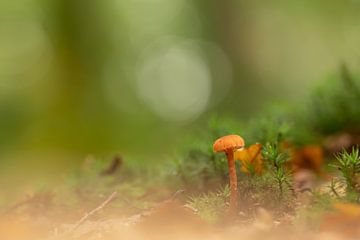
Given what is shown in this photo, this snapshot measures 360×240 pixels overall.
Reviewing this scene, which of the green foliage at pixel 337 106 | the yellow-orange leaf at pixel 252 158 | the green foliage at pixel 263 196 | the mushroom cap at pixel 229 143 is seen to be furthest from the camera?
the green foliage at pixel 337 106

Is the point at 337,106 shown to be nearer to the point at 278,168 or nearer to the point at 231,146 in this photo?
the point at 278,168

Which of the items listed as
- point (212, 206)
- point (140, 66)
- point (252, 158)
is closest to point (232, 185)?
point (212, 206)

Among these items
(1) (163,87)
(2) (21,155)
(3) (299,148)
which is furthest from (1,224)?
(1) (163,87)

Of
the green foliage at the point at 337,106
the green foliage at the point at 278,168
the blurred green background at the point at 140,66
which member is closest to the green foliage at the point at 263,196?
the green foliage at the point at 278,168

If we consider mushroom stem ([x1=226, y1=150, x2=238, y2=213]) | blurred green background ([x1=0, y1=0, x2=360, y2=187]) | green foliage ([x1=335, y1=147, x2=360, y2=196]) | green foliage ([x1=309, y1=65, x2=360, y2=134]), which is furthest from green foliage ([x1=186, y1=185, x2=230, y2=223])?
blurred green background ([x1=0, y1=0, x2=360, y2=187])

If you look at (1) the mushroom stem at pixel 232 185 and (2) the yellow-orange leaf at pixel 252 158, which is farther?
(2) the yellow-orange leaf at pixel 252 158

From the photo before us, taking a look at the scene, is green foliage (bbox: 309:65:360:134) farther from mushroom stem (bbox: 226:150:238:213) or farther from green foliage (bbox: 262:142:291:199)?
mushroom stem (bbox: 226:150:238:213)

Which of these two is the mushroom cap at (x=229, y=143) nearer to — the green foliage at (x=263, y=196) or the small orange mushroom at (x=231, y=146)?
the small orange mushroom at (x=231, y=146)
